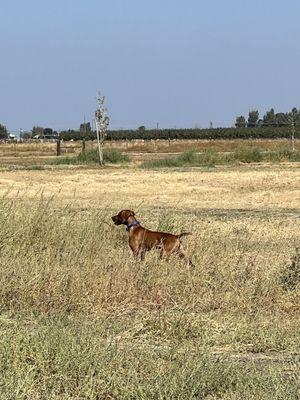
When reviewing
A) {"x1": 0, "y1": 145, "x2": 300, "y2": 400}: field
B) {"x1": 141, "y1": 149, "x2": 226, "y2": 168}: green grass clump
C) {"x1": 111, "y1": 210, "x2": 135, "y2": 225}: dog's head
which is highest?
{"x1": 111, "y1": 210, "x2": 135, "y2": 225}: dog's head

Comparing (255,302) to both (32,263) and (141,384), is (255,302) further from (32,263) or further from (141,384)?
(141,384)

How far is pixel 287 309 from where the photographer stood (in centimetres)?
748

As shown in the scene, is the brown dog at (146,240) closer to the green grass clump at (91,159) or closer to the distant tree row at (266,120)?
the green grass clump at (91,159)

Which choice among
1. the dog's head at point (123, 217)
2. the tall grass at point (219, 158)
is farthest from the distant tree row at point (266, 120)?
the dog's head at point (123, 217)

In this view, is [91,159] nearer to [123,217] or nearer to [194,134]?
[123,217]

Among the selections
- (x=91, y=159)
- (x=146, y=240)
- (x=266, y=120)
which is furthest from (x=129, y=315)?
(x=266, y=120)

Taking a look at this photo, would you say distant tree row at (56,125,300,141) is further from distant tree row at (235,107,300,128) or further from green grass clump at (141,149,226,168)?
green grass clump at (141,149,226,168)

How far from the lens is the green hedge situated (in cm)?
10075

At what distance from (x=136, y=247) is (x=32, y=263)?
89.8 inches

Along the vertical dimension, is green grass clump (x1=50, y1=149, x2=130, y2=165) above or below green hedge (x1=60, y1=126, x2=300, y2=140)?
below

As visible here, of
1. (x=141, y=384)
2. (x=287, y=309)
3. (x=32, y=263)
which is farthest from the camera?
(x=32, y=263)

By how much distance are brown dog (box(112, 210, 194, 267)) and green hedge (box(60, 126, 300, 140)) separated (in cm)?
8616

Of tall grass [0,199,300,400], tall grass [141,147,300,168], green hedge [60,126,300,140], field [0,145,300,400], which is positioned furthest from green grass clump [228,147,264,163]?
green hedge [60,126,300,140]

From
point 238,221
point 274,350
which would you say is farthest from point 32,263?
point 238,221
